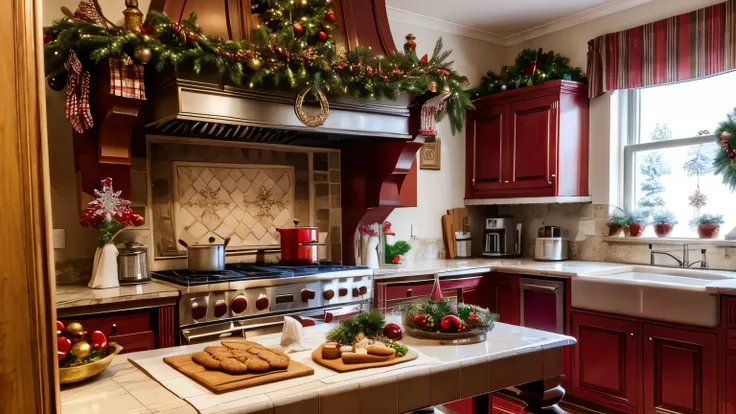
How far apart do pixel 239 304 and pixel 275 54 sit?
1228mm

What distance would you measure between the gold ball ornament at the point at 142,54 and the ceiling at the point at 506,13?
218 cm

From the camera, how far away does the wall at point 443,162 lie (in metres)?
4.26

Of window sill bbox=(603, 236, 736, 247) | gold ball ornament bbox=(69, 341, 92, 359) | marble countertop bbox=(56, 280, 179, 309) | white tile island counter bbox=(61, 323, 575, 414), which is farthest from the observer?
window sill bbox=(603, 236, 736, 247)

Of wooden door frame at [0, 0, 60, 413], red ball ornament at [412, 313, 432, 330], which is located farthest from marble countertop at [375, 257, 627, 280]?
wooden door frame at [0, 0, 60, 413]

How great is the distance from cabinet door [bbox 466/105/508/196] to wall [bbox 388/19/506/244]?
0.10 m

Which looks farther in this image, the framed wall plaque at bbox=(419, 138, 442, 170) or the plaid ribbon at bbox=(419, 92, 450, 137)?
the framed wall plaque at bbox=(419, 138, 442, 170)

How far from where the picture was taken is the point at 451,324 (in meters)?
1.68

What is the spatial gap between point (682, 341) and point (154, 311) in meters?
2.71

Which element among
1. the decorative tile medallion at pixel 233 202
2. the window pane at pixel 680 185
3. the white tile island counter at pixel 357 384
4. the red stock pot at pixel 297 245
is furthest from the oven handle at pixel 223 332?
the window pane at pixel 680 185

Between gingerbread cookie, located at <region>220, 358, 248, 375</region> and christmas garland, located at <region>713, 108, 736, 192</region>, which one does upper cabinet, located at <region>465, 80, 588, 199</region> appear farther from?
gingerbread cookie, located at <region>220, 358, 248, 375</region>

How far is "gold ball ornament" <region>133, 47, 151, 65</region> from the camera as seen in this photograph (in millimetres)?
2297

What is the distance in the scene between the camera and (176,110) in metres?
2.44

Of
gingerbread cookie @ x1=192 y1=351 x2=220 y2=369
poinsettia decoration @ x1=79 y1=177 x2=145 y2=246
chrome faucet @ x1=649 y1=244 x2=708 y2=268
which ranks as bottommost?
chrome faucet @ x1=649 y1=244 x2=708 y2=268

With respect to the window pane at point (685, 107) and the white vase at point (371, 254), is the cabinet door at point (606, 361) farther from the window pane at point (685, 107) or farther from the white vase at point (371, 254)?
the window pane at point (685, 107)
